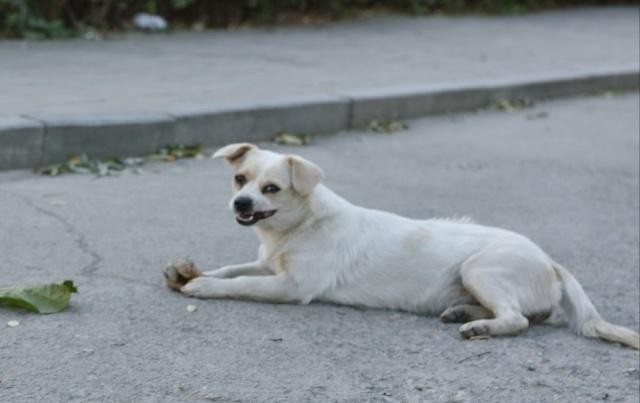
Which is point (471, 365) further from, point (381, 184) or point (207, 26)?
point (207, 26)

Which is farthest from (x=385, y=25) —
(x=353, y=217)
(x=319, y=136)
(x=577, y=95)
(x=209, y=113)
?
(x=353, y=217)

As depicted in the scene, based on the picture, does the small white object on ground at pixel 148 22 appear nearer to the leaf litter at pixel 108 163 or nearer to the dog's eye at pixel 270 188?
the leaf litter at pixel 108 163

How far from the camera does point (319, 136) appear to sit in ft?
30.4

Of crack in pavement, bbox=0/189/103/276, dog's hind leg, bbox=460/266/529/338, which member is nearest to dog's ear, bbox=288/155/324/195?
dog's hind leg, bbox=460/266/529/338

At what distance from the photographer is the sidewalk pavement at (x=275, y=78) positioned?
7945 millimetres

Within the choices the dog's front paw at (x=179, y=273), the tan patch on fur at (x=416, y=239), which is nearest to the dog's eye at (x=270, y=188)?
the dog's front paw at (x=179, y=273)

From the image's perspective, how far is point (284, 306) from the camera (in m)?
5.13

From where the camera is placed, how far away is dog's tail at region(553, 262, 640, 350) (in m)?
5.11

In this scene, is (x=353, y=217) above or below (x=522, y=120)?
above

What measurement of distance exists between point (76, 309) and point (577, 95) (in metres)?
8.19

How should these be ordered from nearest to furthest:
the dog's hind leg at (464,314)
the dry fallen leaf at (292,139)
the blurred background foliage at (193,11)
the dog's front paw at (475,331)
→ 1. the dog's front paw at (475,331)
2. the dog's hind leg at (464,314)
3. the dry fallen leaf at (292,139)
4. the blurred background foliage at (193,11)

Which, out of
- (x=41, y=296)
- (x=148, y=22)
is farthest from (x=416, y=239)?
(x=148, y=22)

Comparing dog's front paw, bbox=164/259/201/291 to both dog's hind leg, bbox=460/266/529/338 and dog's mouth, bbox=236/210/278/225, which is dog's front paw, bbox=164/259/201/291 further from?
dog's hind leg, bbox=460/266/529/338

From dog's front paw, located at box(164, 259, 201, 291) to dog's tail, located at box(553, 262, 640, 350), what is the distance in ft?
5.21
